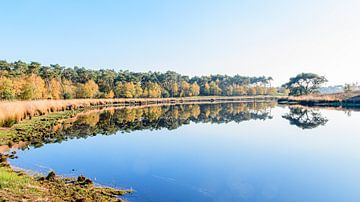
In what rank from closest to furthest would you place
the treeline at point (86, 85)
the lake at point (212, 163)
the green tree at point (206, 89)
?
the lake at point (212, 163) → the treeline at point (86, 85) → the green tree at point (206, 89)

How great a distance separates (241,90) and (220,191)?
497ft

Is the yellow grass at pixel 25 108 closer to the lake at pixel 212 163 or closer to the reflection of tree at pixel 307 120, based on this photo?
the lake at pixel 212 163

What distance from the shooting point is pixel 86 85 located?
81250 mm

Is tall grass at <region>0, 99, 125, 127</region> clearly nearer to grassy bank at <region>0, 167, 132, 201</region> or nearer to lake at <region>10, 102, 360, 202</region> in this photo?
lake at <region>10, 102, 360, 202</region>

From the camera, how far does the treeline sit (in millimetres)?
56875

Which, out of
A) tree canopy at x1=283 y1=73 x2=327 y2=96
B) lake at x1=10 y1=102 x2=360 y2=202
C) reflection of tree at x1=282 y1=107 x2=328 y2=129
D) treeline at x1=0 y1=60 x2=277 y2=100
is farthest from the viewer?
tree canopy at x1=283 y1=73 x2=327 y2=96

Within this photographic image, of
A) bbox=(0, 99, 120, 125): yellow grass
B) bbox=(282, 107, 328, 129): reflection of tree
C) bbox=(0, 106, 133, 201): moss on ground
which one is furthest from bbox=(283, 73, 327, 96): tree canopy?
bbox=(0, 106, 133, 201): moss on ground

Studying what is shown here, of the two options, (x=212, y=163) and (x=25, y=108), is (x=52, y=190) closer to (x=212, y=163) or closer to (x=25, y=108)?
(x=212, y=163)

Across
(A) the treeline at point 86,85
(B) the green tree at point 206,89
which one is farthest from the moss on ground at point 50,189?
(B) the green tree at point 206,89

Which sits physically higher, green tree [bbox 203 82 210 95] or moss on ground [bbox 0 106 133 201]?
green tree [bbox 203 82 210 95]

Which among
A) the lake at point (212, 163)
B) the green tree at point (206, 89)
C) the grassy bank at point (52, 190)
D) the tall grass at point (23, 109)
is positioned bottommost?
the lake at point (212, 163)

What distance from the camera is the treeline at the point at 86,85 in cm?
5688

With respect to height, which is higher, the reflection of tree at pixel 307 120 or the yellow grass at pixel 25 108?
the yellow grass at pixel 25 108

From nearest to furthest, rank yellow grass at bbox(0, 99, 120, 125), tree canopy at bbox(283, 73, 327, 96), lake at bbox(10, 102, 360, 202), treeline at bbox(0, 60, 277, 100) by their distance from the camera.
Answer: lake at bbox(10, 102, 360, 202) < yellow grass at bbox(0, 99, 120, 125) < treeline at bbox(0, 60, 277, 100) < tree canopy at bbox(283, 73, 327, 96)
